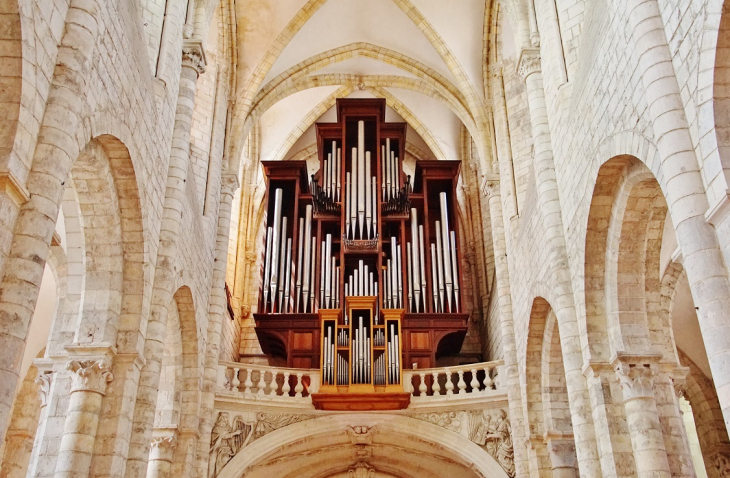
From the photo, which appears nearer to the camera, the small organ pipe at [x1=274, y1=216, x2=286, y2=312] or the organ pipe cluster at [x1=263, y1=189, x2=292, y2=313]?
the organ pipe cluster at [x1=263, y1=189, x2=292, y2=313]

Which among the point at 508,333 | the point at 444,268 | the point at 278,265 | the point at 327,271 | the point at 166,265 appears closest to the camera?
the point at 166,265

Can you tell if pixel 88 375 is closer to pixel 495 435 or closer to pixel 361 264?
pixel 495 435

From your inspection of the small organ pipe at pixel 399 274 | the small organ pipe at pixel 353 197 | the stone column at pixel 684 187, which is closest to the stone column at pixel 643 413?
the stone column at pixel 684 187

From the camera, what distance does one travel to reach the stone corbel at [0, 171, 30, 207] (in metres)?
5.79

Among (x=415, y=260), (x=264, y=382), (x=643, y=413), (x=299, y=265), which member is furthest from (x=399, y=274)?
(x=643, y=413)

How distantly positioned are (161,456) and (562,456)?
21.1ft

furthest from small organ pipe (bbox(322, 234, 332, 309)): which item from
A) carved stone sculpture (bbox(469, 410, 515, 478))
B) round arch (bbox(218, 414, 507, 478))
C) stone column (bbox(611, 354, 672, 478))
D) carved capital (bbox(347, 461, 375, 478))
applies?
stone column (bbox(611, 354, 672, 478))

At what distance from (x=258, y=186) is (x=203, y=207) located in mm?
7333

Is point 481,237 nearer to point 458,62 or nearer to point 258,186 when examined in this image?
point 458,62

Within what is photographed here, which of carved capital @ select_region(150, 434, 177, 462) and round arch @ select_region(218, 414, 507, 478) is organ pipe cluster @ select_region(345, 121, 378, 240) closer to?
round arch @ select_region(218, 414, 507, 478)

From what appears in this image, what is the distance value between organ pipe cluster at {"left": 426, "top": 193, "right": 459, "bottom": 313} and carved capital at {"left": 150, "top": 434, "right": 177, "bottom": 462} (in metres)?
6.43

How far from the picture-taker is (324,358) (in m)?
15.5

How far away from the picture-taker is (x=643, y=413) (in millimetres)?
8594

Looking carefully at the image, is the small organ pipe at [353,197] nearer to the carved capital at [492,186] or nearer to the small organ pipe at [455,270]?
the small organ pipe at [455,270]
